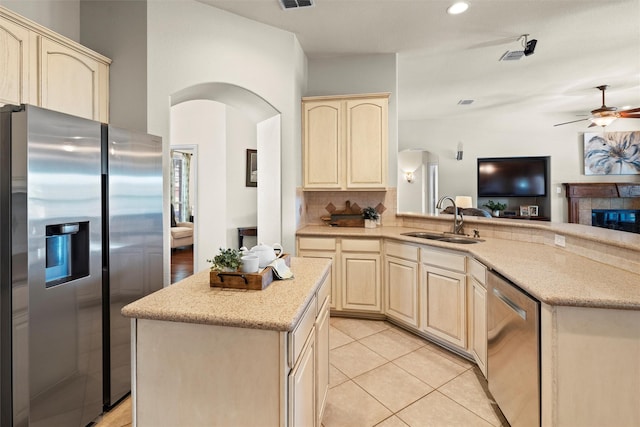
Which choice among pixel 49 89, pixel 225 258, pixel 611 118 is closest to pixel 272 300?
pixel 225 258

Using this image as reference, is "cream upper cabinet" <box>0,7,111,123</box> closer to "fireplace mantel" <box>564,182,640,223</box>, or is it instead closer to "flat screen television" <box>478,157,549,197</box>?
"flat screen television" <box>478,157,549,197</box>

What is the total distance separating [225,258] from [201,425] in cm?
67

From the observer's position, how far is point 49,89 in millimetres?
2051

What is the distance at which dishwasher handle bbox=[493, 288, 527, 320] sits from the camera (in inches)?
63.5

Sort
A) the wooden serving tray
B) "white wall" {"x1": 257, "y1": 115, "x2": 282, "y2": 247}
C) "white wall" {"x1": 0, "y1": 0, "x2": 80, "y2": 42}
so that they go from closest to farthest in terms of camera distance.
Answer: the wooden serving tray, "white wall" {"x1": 0, "y1": 0, "x2": 80, "y2": 42}, "white wall" {"x1": 257, "y1": 115, "x2": 282, "y2": 247}

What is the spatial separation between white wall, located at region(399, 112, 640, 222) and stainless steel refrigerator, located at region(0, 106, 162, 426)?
20.4 feet

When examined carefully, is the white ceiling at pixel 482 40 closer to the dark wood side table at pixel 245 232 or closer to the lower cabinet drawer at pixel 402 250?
the lower cabinet drawer at pixel 402 250

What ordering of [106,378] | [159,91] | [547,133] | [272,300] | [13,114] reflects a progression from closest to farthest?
[272,300] < [13,114] < [106,378] < [159,91] < [547,133]

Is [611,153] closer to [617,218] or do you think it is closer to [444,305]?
[617,218]

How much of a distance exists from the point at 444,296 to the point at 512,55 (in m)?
3.14

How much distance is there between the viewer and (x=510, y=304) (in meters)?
1.75

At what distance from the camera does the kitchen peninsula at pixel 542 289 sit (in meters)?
1.38

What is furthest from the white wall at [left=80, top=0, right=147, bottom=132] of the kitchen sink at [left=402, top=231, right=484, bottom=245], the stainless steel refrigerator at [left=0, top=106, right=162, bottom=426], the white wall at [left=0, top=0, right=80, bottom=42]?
the kitchen sink at [left=402, top=231, right=484, bottom=245]

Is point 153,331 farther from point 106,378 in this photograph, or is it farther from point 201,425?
point 106,378
